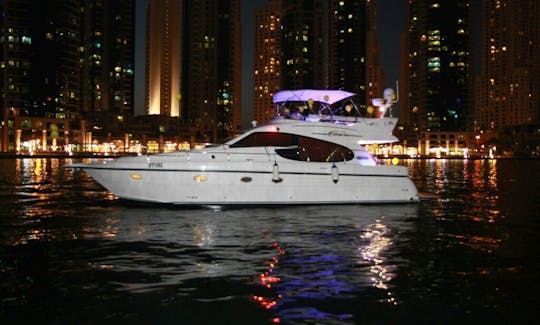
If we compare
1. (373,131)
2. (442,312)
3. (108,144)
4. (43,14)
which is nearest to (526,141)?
(108,144)

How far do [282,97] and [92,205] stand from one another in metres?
8.65

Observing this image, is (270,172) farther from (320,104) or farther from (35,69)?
(35,69)

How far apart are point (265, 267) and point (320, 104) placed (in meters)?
12.8

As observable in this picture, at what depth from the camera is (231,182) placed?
18734mm

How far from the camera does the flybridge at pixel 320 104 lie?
21.5 metres

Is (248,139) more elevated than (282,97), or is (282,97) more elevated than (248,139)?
(282,97)

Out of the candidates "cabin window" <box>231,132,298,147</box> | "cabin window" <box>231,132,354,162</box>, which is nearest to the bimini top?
"cabin window" <box>231,132,354,162</box>

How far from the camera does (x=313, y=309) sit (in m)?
8.19

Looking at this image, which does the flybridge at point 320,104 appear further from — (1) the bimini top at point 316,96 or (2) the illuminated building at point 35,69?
(2) the illuminated building at point 35,69

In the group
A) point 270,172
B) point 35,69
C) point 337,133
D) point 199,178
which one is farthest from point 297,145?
point 35,69

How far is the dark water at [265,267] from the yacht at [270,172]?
69 cm

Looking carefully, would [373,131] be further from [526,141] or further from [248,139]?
[526,141]

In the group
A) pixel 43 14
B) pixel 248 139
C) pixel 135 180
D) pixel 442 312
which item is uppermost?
pixel 43 14

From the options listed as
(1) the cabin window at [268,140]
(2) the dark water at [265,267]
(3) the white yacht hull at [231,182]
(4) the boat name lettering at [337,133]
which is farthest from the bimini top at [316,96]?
(2) the dark water at [265,267]
